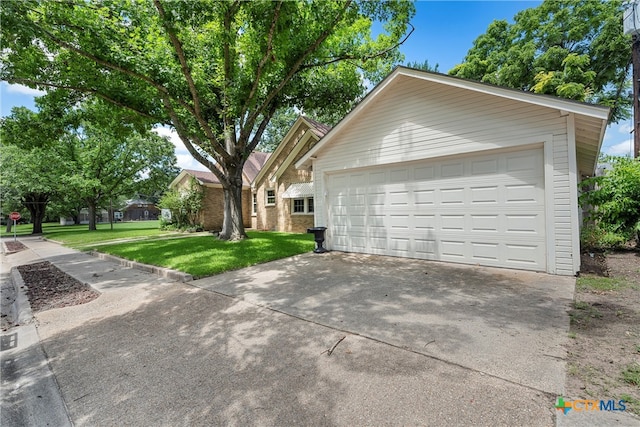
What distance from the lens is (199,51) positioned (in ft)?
31.6

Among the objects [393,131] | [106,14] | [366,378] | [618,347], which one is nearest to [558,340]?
[618,347]

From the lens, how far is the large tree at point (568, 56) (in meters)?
14.2

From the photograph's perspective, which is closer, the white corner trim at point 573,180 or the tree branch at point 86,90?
the white corner trim at point 573,180

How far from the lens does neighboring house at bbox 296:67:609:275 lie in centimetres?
534

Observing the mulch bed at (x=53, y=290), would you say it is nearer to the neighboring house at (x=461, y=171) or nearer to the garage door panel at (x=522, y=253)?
the neighboring house at (x=461, y=171)

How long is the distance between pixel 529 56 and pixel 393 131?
599 inches

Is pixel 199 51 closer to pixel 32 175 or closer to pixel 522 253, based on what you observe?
pixel 522 253

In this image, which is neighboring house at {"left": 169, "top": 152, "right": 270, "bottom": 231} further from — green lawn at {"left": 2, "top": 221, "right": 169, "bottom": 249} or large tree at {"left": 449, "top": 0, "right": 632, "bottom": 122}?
large tree at {"left": 449, "top": 0, "right": 632, "bottom": 122}

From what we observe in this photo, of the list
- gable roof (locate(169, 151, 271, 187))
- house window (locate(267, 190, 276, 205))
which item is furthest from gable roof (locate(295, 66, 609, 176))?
gable roof (locate(169, 151, 271, 187))

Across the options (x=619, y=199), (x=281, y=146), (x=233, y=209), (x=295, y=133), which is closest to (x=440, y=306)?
(x=619, y=199)

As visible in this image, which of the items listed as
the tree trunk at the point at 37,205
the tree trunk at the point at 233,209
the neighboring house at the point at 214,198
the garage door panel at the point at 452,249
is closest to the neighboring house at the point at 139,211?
the tree trunk at the point at 37,205

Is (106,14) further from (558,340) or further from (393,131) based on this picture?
(558,340)

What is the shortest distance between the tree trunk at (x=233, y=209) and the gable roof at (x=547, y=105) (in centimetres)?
514

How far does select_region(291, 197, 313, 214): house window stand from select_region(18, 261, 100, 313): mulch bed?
10.2 metres
